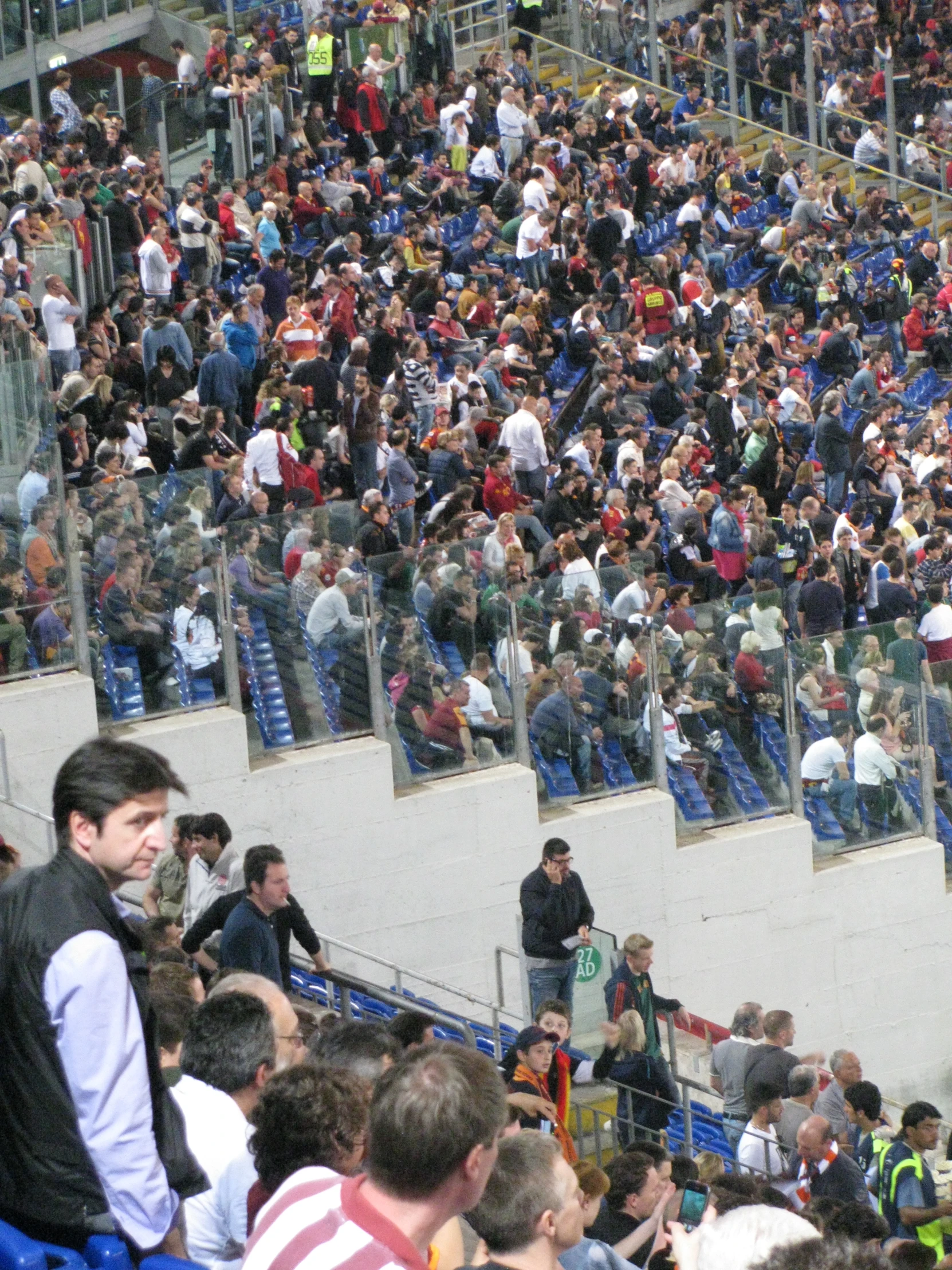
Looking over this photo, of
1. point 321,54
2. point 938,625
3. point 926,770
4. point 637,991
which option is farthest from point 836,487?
point 637,991

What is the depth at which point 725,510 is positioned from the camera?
16141mm

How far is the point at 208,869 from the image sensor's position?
354 inches

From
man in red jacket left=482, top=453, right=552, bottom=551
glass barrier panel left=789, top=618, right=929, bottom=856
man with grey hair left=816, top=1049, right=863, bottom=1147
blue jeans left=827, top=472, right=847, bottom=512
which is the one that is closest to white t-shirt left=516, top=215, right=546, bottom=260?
blue jeans left=827, top=472, right=847, bottom=512

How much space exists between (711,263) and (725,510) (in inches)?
320

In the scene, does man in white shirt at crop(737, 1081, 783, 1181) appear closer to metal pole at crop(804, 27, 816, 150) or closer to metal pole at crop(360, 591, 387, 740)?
metal pole at crop(360, 591, 387, 740)

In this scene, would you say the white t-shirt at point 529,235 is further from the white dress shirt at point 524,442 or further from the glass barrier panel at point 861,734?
the glass barrier panel at point 861,734

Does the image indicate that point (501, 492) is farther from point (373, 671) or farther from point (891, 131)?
point (891, 131)

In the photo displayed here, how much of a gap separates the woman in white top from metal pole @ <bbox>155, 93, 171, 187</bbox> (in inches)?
461

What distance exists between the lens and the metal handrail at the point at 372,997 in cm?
866

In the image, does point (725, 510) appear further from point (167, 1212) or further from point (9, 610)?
point (167, 1212)

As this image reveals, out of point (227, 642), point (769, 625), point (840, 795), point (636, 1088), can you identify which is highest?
point (227, 642)

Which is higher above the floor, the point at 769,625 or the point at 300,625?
the point at 300,625

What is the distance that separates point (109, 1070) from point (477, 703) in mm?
9135

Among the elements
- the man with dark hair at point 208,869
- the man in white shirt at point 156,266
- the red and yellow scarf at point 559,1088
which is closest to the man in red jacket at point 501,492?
the man in white shirt at point 156,266
